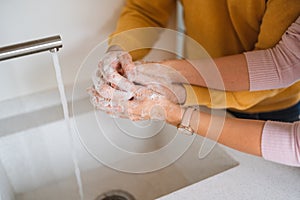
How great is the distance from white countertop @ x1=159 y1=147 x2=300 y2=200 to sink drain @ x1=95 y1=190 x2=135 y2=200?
27 cm

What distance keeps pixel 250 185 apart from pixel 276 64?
0.85 feet

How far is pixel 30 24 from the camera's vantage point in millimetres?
919

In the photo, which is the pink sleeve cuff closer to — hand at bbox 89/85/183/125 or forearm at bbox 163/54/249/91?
forearm at bbox 163/54/249/91

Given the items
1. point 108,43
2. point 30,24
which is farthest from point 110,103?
point 30,24

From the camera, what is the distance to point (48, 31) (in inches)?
37.4

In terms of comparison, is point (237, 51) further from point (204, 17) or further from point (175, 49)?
point (175, 49)

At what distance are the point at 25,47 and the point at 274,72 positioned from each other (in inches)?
19.9

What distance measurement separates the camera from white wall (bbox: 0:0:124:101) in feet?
2.95

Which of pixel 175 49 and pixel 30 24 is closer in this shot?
pixel 30 24

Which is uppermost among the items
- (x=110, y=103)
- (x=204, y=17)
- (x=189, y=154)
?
(x=204, y=17)

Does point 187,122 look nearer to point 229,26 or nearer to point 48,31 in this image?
point 229,26

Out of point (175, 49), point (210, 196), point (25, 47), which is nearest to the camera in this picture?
point (25, 47)

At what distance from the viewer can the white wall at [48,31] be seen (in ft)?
2.95

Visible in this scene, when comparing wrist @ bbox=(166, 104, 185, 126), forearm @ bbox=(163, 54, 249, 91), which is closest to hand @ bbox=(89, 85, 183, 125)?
wrist @ bbox=(166, 104, 185, 126)
